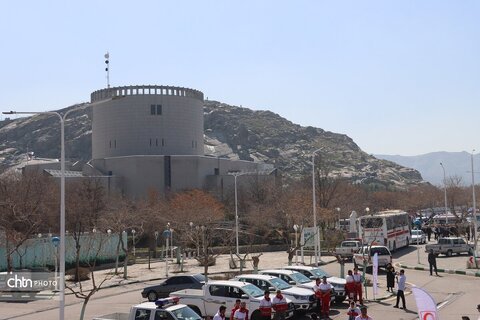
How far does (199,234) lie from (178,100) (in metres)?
67.4

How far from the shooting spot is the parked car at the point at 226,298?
20.7m

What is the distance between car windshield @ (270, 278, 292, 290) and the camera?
23.0m

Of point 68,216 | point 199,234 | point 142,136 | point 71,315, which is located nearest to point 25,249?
point 199,234

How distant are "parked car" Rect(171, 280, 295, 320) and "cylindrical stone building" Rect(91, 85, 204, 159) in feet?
284

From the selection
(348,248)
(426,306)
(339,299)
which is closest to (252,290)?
(339,299)

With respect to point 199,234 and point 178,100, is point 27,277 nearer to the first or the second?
point 199,234

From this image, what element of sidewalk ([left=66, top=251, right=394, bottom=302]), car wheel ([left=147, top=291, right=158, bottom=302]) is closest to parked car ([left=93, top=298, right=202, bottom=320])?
car wheel ([left=147, top=291, right=158, bottom=302])

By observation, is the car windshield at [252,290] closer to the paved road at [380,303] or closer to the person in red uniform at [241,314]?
the paved road at [380,303]

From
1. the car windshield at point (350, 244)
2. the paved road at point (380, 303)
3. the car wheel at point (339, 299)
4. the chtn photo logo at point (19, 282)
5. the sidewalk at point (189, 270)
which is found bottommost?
the sidewalk at point (189, 270)

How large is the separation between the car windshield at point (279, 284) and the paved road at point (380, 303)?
4.10 feet

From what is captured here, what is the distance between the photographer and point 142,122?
353 feet

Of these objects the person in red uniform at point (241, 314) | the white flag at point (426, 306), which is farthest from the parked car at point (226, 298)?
the white flag at point (426, 306)

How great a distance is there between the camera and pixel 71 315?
2442 centimetres

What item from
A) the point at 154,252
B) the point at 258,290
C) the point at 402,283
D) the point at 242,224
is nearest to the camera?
the point at 258,290
